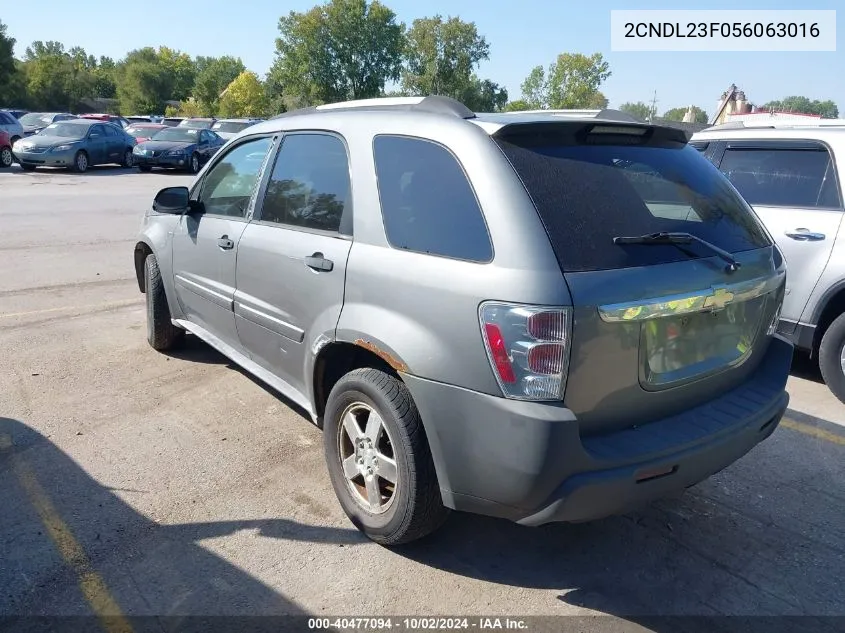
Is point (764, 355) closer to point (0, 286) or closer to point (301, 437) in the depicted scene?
point (301, 437)

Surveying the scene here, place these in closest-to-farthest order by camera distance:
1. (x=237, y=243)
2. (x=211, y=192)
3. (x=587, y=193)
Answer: (x=587, y=193) < (x=237, y=243) < (x=211, y=192)

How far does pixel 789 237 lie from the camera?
5188 mm

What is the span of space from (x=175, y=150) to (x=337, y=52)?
2227 inches

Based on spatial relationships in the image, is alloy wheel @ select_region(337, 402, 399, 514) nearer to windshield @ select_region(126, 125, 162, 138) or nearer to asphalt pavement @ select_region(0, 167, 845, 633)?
asphalt pavement @ select_region(0, 167, 845, 633)

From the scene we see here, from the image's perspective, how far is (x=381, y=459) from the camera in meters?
2.98

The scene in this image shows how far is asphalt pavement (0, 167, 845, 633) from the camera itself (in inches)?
109

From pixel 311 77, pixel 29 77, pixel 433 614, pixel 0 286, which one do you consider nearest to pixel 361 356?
pixel 433 614

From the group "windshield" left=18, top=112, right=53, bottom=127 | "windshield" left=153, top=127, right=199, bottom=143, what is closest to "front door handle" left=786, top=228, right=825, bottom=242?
"windshield" left=153, top=127, right=199, bottom=143

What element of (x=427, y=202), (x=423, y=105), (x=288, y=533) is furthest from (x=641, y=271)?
(x=288, y=533)

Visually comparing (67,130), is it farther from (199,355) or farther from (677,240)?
(677,240)

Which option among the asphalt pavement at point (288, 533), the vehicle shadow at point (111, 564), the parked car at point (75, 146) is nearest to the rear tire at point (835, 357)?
the asphalt pavement at point (288, 533)

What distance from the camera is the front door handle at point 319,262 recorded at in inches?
125

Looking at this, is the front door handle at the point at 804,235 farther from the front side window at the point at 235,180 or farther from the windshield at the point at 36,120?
the windshield at the point at 36,120

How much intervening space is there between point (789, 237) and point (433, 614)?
4.10 m
